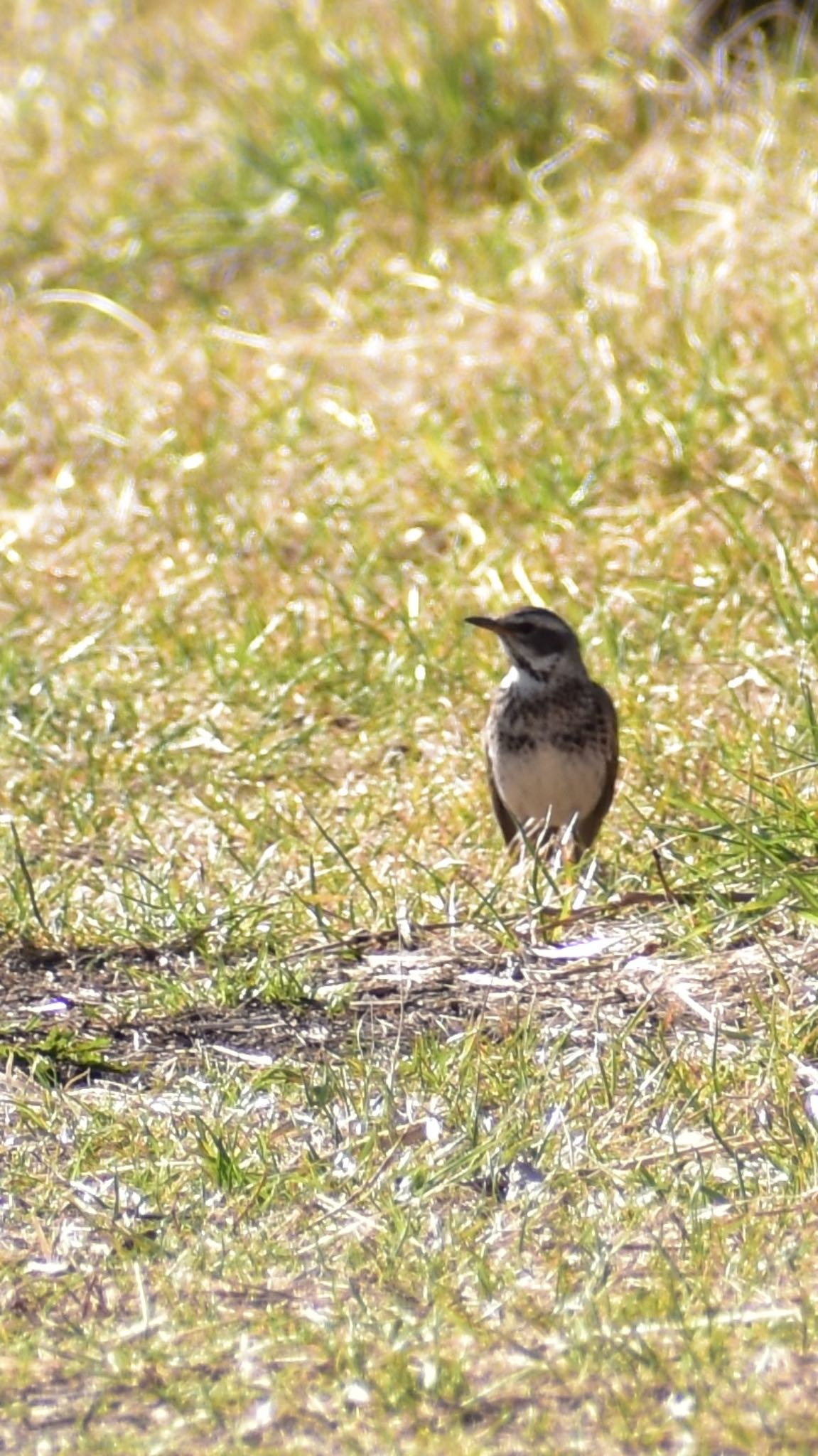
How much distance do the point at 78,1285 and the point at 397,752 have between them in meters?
3.44

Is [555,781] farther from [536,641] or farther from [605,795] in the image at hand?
[536,641]

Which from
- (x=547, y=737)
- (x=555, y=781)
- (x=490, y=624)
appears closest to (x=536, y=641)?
(x=490, y=624)

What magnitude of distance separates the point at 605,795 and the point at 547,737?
0.23 m

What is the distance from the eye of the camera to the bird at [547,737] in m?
6.79

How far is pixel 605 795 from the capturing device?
22.3ft

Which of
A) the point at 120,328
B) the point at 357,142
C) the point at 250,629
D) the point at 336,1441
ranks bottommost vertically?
the point at 336,1441

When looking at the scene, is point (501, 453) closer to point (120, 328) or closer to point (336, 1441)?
point (120, 328)

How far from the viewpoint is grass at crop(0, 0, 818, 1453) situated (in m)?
3.88

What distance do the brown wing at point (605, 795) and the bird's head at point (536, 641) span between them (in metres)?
0.17

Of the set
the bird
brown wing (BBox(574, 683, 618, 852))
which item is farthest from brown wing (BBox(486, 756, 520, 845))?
brown wing (BBox(574, 683, 618, 852))

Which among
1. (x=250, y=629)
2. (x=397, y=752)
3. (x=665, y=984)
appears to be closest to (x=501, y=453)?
(x=250, y=629)

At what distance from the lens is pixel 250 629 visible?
8.13m

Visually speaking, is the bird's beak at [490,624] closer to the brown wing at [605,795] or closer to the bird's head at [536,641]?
the bird's head at [536,641]

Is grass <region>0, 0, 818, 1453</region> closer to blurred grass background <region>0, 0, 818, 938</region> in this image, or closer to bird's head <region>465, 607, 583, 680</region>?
blurred grass background <region>0, 0, 818, 938</region>
